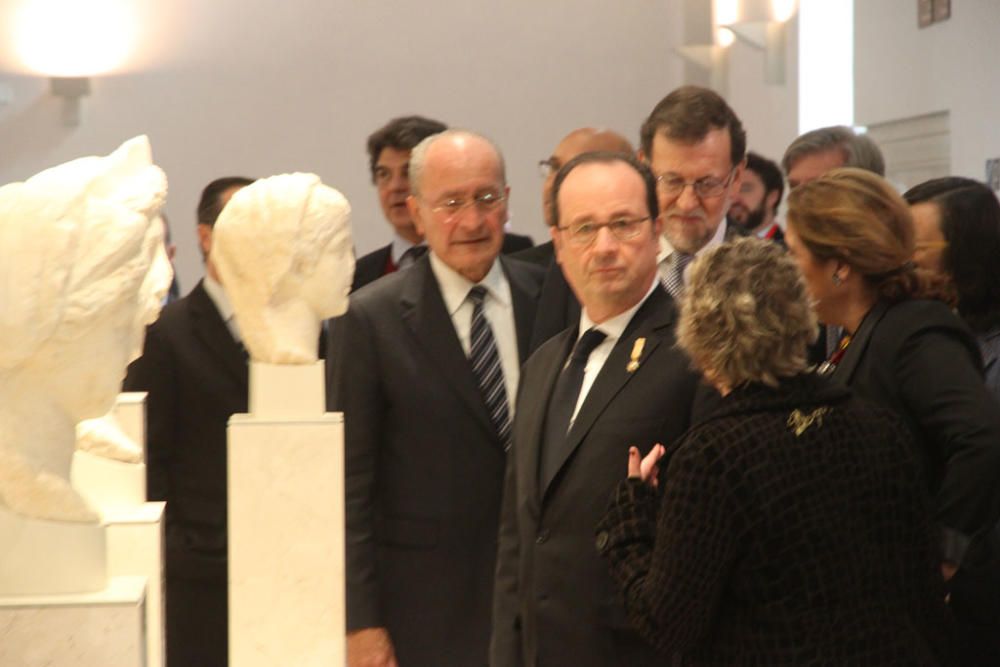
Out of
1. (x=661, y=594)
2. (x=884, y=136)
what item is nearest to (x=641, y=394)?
(x=661, y=594)

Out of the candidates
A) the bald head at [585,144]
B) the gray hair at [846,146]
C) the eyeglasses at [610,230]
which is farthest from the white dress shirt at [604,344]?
the gray hair at [846,146]

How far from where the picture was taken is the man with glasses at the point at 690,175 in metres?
3.84

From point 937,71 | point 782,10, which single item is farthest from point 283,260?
point 782,10

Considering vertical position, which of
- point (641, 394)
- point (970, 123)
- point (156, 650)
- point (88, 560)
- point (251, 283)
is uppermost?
point (970, 123)

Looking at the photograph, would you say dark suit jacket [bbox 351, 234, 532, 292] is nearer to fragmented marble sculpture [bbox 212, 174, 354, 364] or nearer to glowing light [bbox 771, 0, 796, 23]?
fragmented marble sculpture [bbox 212, 174, 354, 364]

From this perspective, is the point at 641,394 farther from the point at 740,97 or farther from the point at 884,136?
the point at 740,97

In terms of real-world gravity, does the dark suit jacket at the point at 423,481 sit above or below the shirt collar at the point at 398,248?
below

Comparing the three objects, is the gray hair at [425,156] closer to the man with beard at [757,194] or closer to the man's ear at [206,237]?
the man's ear at [206,237]

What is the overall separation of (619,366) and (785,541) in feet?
2.02

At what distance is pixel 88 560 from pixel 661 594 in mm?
923

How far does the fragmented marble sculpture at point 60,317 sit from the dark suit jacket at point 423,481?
1.22m

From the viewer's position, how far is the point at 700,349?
8.78 ft

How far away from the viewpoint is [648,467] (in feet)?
8.98

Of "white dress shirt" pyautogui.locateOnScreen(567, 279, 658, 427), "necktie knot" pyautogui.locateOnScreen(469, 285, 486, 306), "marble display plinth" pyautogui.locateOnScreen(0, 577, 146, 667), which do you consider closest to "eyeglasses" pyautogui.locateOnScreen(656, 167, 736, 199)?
"necktie knot" pyautogui.locateOnScreen(469, 285, 486, 306)
